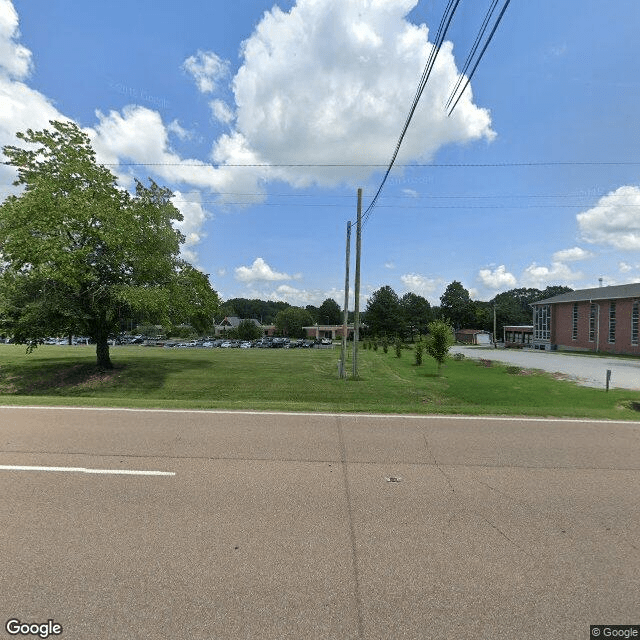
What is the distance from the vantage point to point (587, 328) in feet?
→ 159

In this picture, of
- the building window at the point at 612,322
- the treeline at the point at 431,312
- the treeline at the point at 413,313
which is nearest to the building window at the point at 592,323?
the building window at the point at 612,322

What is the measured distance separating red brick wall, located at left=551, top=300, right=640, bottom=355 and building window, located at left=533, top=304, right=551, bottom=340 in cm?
156

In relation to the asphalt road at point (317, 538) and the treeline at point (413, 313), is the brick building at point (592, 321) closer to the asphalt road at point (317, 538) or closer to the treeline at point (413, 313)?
the treeline at point (413, 313)

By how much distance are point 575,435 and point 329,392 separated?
9.38m

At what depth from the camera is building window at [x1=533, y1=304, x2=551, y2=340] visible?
57250 millimetres

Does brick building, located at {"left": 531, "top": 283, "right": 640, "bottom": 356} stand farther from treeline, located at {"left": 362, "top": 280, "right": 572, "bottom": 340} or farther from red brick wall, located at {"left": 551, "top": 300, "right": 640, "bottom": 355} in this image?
treeline, located at {"left": 362, "top": 280, "right": 572, "bottom": 340}

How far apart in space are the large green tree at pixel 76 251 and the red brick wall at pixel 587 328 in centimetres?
4589

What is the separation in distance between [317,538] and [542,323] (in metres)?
64.9

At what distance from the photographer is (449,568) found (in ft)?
10.0

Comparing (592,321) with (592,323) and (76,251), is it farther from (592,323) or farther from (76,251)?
(76,251)

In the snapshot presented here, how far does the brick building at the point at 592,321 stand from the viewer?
42281mm

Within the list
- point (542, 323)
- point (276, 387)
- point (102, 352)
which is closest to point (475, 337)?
point (542, 323)

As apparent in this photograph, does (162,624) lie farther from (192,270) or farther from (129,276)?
(192,270)

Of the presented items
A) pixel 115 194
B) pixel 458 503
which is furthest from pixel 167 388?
pixel 458 503
